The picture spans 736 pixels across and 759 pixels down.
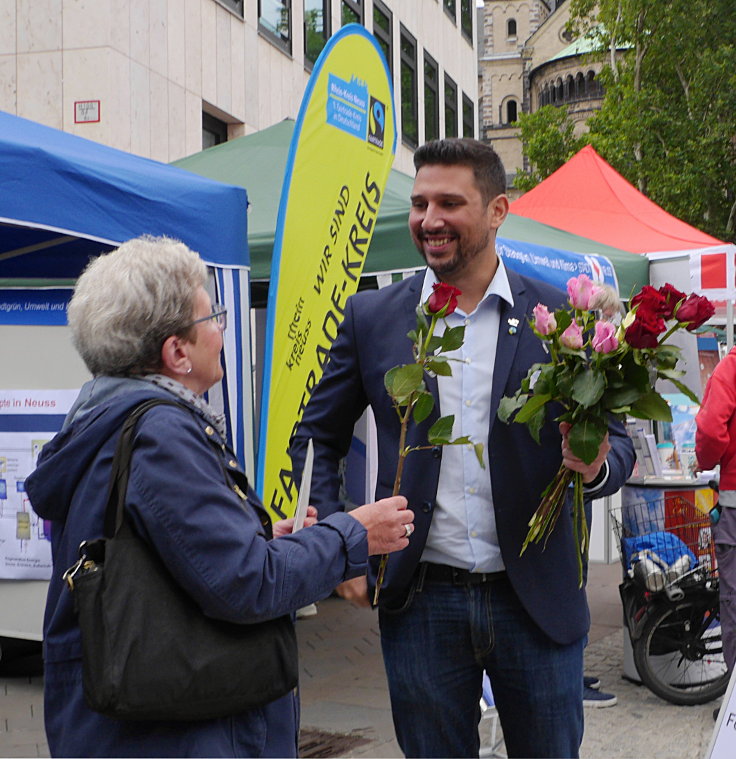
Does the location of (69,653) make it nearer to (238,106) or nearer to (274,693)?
(274,693)

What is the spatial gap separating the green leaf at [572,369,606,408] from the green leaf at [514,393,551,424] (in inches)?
2.9

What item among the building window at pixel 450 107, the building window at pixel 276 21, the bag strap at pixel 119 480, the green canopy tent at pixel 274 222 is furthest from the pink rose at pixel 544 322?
the building window at pixel 450 107

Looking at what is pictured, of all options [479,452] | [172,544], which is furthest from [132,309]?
[479,452]

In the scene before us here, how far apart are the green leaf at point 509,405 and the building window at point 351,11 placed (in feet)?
54.5

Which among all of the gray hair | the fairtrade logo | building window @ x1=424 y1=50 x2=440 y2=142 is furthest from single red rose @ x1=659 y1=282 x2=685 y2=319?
building window @ x1=424 y1=50 x2=440 y2=142

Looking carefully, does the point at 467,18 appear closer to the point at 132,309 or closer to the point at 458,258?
the point at 458,258

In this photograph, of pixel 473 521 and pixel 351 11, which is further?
pixel 351 11

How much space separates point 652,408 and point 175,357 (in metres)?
1.01

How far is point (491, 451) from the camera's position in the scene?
245cm

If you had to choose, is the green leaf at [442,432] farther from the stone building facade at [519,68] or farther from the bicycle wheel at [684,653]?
the stone building facade at [519,68]

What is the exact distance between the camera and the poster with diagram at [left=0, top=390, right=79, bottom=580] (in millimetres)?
5328

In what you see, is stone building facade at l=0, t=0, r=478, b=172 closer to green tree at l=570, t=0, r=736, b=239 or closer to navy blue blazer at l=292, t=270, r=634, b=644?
navy blue blazer at l=292, t=270, r=634, b=644

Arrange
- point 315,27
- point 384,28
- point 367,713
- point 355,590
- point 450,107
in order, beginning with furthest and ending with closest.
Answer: point 450,107
point 384,28
point 315,27
point 367,713
point 355,590

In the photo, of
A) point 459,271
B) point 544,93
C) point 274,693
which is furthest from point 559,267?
point 544,93
